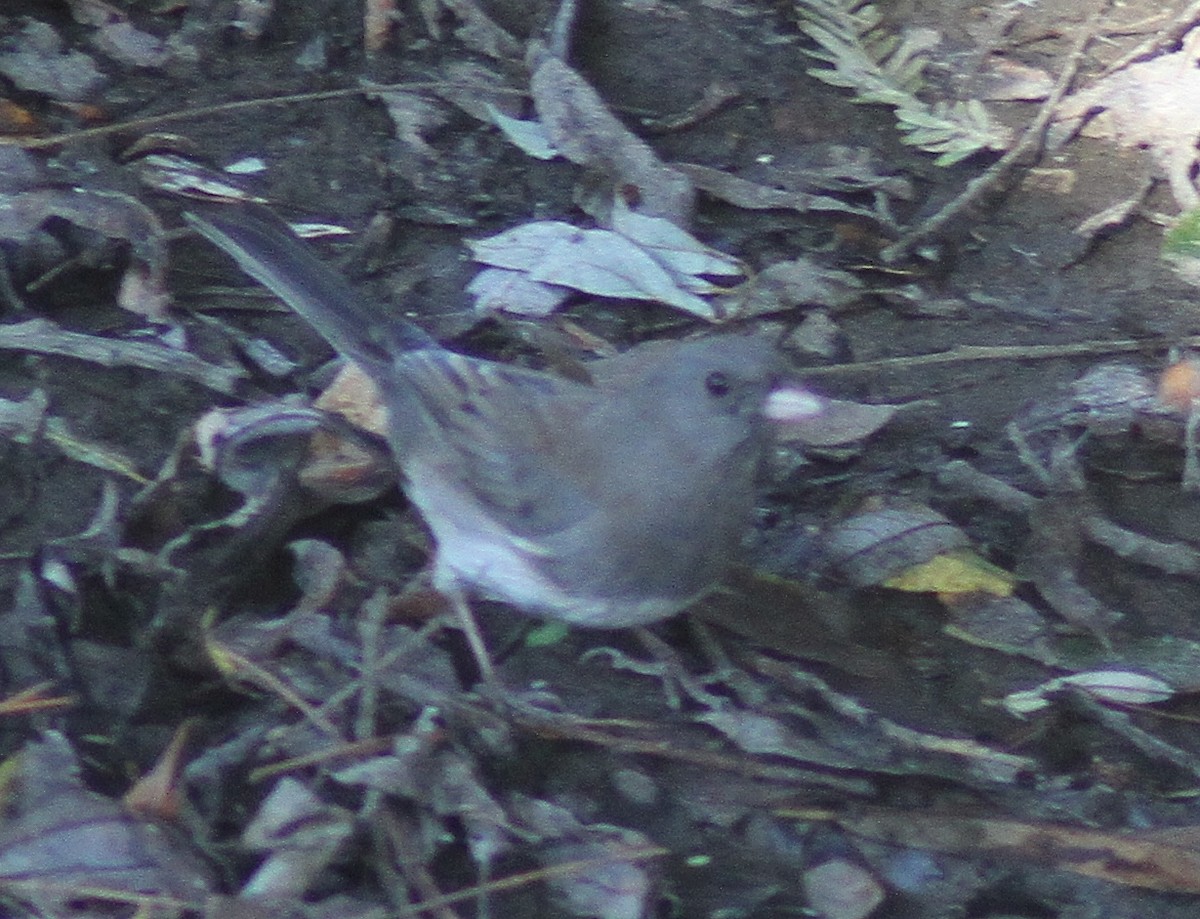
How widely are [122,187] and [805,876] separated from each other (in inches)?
87.0

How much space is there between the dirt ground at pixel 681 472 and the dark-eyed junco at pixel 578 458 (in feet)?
0.58

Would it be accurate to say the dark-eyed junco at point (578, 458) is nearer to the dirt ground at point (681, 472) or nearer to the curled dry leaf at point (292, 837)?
the dirt ground at point (681, 472)

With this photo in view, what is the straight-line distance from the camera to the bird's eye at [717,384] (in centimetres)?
300

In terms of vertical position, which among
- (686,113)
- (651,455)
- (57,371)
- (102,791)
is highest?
(686,113)

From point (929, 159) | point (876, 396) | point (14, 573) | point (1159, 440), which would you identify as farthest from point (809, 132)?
point (14, 573)

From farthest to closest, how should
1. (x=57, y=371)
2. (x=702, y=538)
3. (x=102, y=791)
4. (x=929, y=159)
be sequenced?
(x=929, y=159)
(x=57, y=371)
(x=702, y=538)
(x=102, y=791)

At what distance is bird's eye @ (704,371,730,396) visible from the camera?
9.84 ft

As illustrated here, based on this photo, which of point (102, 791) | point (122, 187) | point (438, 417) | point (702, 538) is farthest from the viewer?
point (122, 187)

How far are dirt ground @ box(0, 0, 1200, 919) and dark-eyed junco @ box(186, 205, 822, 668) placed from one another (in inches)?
7.0

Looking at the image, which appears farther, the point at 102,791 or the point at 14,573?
the point at 14,573

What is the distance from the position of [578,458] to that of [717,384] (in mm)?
305

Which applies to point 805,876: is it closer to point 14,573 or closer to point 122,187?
point 14,573

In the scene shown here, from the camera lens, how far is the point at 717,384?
300 centimetres

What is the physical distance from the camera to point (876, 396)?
357 cm
